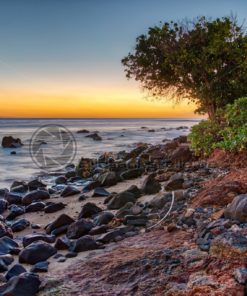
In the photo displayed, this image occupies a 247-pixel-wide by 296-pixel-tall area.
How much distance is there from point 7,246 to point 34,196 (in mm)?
4101

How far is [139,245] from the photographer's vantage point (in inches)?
189

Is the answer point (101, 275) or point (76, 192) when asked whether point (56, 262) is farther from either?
point (76, 192)

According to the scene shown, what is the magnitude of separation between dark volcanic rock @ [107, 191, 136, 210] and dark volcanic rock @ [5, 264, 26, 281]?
3160 mm

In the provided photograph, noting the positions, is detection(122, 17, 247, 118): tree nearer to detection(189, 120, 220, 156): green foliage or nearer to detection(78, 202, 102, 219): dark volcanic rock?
detection(189, 120, 220, 156): green foliage

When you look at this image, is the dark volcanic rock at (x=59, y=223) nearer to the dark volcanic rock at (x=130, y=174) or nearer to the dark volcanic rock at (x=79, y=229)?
the dark volcanic rock at (x=79, y=229)

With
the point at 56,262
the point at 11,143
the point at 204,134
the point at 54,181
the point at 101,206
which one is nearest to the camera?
the point at 56,262

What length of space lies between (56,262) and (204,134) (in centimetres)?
746

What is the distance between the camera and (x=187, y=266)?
3684 mm

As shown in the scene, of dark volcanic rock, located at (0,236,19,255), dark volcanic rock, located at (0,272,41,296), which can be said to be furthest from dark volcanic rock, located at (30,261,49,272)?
dark volcanic rock, located at (0,236,19,255)

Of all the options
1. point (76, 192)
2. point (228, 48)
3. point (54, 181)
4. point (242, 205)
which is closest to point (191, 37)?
point (228, 48)

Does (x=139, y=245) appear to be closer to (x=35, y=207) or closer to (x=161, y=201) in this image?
(x=161, y=201)

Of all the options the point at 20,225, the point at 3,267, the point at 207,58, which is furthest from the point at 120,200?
the point at 207,58

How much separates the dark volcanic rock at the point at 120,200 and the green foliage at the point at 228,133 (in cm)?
247

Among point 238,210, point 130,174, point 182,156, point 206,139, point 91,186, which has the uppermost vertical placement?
point 206,139
